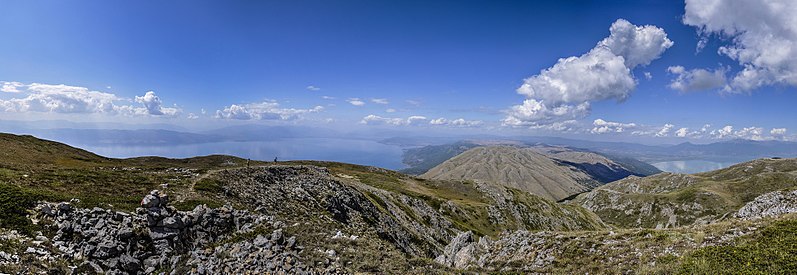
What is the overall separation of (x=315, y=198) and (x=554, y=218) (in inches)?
4682

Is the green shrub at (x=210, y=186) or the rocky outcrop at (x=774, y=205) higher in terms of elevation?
the green shrub at (x=210, y=186)

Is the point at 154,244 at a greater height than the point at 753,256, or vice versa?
the point at 753,256

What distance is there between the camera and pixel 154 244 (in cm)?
2091

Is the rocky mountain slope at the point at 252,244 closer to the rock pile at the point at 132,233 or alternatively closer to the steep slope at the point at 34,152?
the rock pile at the point at 132,233

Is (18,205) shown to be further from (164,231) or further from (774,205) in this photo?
(774,205)

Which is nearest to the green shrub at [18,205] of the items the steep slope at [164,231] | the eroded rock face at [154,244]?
the steep slope at [164,231]

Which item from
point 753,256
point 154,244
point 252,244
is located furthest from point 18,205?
point 753,256

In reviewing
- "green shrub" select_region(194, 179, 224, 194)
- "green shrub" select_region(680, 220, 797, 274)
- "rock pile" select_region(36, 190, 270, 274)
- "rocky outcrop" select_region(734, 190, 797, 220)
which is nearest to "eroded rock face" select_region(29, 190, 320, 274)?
"rock pile" select_region(36, 190, 270, 274)

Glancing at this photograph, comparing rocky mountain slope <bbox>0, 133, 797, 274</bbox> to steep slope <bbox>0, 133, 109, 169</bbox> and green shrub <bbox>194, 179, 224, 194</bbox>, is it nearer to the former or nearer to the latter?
green shrub <bbox>194, 179, 224, 194</bbox>

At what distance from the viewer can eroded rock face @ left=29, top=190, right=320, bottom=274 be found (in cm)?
1858

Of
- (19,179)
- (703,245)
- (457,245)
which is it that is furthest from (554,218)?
(19,179)

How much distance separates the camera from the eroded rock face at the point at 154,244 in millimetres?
18578

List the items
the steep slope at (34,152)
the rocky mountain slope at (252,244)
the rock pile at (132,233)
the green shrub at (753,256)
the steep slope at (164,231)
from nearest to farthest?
the green shrub at (753,256) < the rocky mountain slope at (252,244) < the steep slope at (164,231) < the rock pile at (132,233) < the steep slope at (34,152)

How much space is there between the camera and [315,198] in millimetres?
47500
